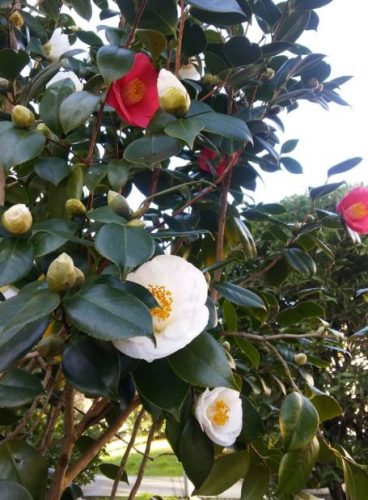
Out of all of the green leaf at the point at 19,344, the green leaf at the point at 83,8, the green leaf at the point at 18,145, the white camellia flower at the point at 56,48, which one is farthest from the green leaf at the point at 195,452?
the green leaf at the point at 83,8

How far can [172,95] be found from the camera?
54 cm

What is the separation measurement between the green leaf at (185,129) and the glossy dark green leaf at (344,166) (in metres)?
0.48

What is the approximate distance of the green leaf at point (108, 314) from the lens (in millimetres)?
387

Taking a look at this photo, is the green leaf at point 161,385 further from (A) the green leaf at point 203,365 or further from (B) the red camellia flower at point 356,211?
(B) the red camellia flower at point 356,211

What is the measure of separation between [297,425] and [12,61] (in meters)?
0.60

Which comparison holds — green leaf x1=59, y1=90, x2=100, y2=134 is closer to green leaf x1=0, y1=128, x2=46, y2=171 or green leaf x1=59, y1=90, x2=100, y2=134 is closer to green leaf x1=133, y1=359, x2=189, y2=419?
green leaf x1=0, y1=128, x2=46, y2=171

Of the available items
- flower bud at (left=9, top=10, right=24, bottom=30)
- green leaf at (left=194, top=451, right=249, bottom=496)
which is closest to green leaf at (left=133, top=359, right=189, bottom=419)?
green leaf at (left=194, top=451, right=249, bottom=496)

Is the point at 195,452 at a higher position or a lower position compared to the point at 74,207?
lower

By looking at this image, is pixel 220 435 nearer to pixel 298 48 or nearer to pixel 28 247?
pixel 28 247

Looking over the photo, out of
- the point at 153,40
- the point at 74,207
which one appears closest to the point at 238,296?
the point at 74,207

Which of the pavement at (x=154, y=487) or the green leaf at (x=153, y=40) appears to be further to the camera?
the pavement at (x=154, y=487)

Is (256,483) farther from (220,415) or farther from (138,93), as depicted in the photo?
(138,93)

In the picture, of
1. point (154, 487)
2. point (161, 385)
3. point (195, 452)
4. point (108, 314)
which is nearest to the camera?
point (108, 314)

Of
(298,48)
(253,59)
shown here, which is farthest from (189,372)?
(298,48)
